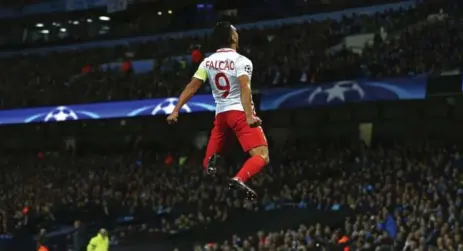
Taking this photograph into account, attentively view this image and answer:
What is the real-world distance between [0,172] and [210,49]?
38.0ft

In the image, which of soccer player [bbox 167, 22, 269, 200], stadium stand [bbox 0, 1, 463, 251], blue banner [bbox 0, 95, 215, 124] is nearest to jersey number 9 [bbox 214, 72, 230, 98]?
soccer player [bbox 167, 22, 269, 200]

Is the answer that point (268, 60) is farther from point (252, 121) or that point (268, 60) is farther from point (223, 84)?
point (252, 121)

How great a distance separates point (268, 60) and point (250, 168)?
18.1m

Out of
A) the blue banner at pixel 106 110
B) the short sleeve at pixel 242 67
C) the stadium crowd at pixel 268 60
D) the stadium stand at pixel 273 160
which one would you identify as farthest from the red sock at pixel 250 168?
the blue banner at pixel 106 110

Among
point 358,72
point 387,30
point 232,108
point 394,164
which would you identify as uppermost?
point 387,30

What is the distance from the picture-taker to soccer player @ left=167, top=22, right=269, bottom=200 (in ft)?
23.0

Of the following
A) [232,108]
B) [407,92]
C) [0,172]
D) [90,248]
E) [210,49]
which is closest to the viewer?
[232,108]

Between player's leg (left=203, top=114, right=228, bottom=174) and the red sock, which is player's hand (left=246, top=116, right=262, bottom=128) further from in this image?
player's leg (left=203, top=114, right=228, bottom=174)

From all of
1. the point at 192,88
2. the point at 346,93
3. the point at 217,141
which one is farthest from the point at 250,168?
the point at 346,93

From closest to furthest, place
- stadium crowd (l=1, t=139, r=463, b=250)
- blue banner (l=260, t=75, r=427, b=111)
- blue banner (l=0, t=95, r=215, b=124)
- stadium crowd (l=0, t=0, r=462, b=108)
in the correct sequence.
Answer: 1. stadium crowd (l=1, t=139, r=463, b=250)
2. blue banner (l=260, t=75, r=427, b=111)
3. stadium crowd (l=0, t=0, r=462, b=108)
4. blue banner (l=0, t=95, r=215, b=124)

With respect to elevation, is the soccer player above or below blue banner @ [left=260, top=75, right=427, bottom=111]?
below

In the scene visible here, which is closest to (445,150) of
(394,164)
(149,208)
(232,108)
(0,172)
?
(394,164)

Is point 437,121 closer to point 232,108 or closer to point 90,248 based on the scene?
point 90,248

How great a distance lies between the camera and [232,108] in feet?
23.6
